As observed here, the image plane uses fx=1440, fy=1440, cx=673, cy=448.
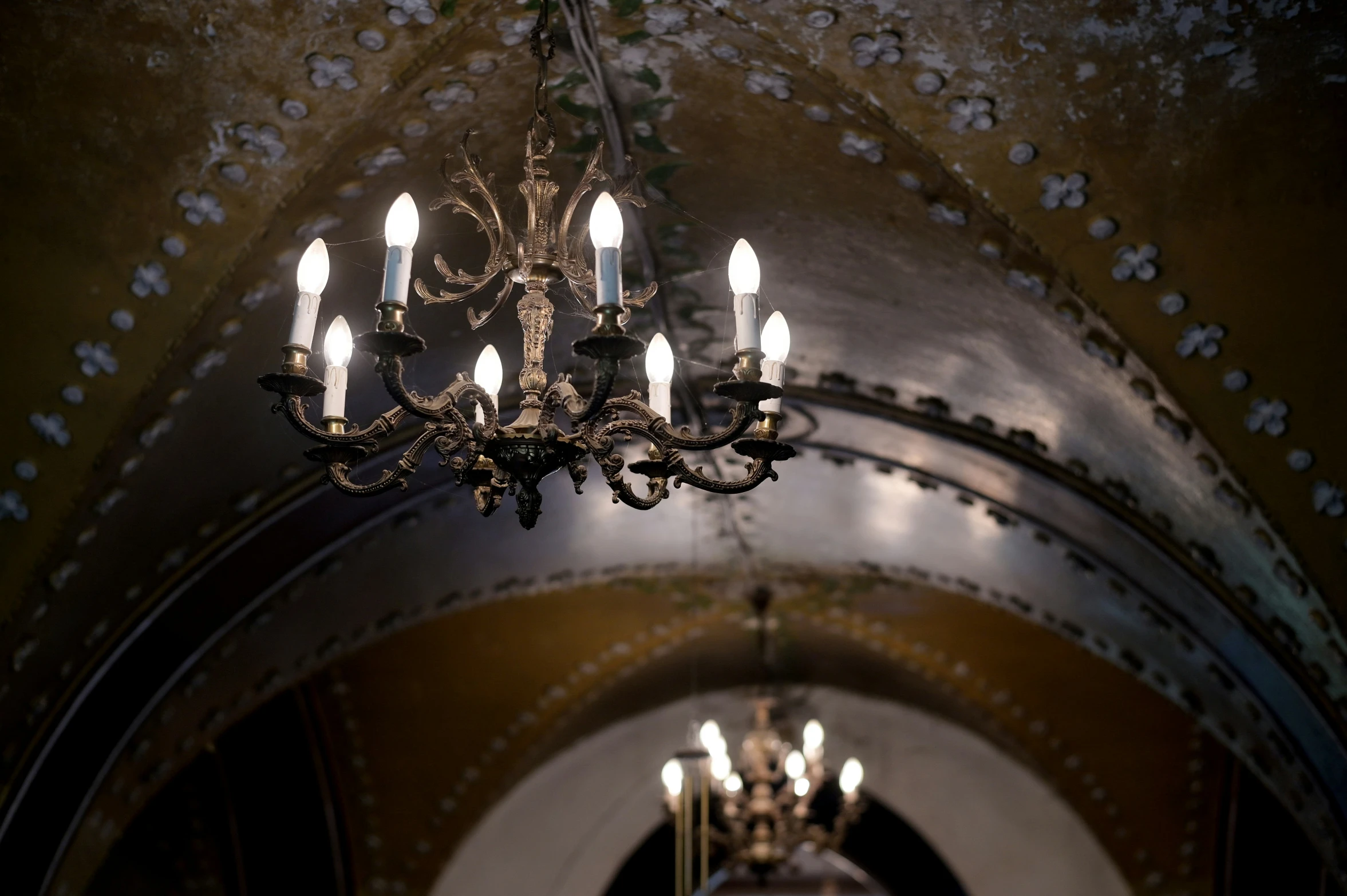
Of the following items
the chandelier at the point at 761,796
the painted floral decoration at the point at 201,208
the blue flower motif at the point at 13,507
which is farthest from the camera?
the chandelier at the point at 761,796

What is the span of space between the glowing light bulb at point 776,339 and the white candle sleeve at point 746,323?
0.57 feet

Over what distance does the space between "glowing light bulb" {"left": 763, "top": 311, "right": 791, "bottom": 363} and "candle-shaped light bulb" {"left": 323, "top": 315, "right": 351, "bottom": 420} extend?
2.56ft

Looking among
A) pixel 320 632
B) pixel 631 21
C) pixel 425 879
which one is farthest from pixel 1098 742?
pixel 631 21

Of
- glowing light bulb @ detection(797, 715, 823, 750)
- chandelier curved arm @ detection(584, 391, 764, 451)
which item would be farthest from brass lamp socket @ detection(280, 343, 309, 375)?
glowing light bulb @ detection(797, 715, 823, 750)

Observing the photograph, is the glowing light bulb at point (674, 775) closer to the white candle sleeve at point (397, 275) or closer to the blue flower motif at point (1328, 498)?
the blue flower motif at point (1328, 498)

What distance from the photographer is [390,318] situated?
230 centimetres

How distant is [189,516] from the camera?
4.51 meters

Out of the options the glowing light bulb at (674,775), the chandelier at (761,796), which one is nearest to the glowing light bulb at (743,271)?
the glowing light bulb at (674,775)

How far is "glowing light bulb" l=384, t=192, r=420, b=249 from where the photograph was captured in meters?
2.42

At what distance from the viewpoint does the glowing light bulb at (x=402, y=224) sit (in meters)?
2.42

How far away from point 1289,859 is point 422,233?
20.7 ft

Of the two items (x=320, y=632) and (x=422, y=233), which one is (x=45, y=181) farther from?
(x=320, y=632)

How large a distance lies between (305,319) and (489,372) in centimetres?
36

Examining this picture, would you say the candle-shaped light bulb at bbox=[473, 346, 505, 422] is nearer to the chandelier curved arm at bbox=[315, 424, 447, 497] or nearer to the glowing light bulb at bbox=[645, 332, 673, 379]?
the chandelier curved arm at bbox=[315, 424, 447, 497]
